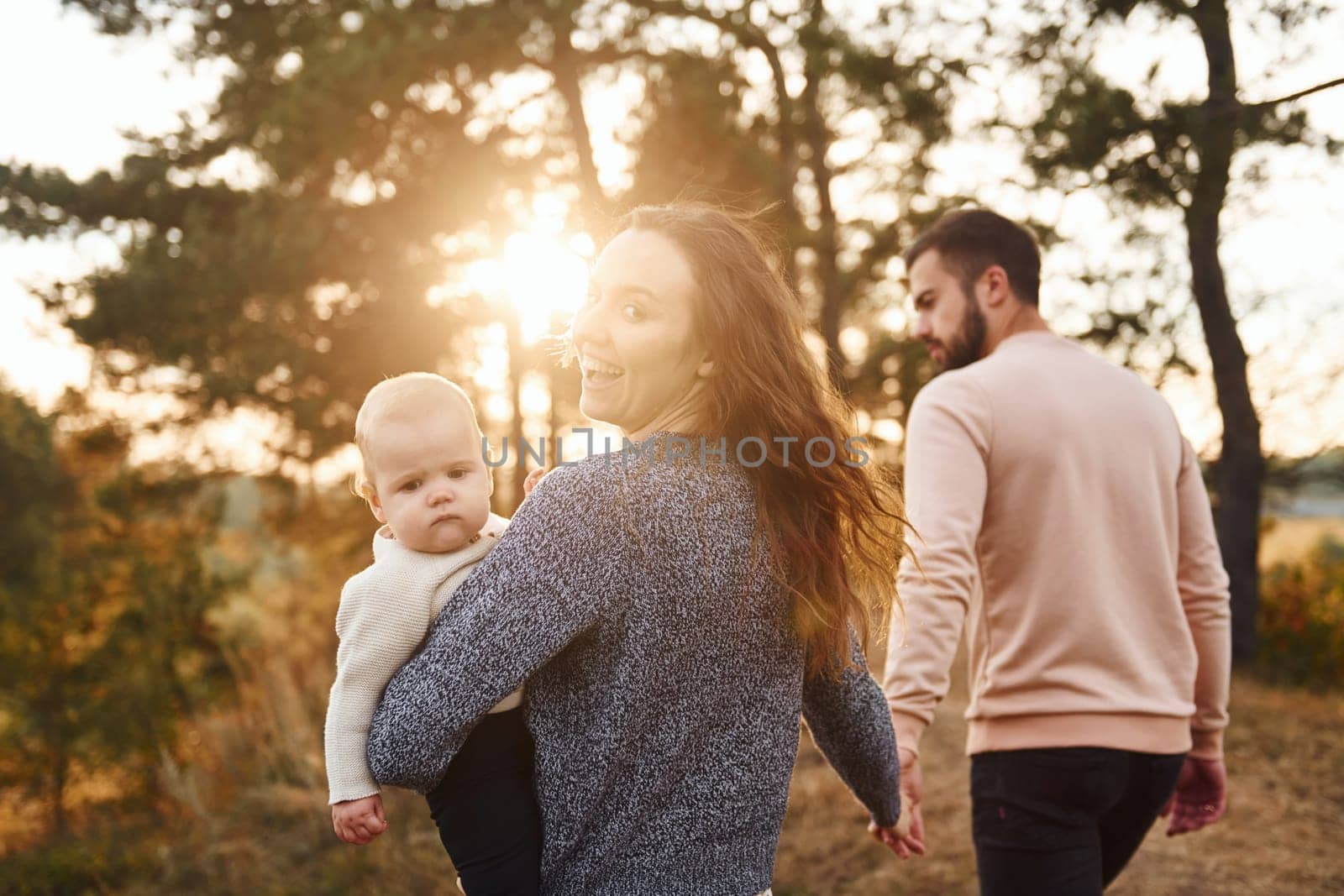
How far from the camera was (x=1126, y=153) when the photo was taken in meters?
5.30

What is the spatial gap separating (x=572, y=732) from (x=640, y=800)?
0.12 m

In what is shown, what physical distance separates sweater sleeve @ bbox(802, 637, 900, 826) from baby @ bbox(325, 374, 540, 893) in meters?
0.51

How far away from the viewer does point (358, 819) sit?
124 centimetres

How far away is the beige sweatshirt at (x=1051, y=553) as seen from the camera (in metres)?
1.89

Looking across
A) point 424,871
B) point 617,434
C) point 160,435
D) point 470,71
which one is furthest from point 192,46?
point 617,434

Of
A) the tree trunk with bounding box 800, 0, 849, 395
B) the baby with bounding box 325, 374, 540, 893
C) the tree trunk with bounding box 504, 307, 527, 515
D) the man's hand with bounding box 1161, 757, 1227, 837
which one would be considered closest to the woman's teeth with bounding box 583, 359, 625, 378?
the baby with bounding box 325, 374, 540, 893

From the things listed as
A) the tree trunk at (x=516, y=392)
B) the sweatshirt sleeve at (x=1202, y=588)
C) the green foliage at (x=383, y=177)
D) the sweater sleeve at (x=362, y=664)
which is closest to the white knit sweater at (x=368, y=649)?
the sweater sleeve at (x=362, y=664)

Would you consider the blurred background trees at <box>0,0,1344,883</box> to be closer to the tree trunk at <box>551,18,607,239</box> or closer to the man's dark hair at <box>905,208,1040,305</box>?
the tree trunk at <box>551,18,607,239</box>

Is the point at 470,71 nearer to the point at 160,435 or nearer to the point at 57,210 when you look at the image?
the point at 57,210

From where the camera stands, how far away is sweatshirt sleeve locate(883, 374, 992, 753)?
1.79 m

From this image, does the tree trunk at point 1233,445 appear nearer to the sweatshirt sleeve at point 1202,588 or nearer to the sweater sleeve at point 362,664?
the sweatshirt sleeve at point 1202,588

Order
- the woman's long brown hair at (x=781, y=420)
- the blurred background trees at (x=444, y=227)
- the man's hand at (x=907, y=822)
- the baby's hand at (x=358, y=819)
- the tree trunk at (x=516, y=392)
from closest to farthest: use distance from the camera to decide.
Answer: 1. the baby's hand at (x=358, y=819)
2. the woman's long brown hair at (x=781, y=420)
3. the man's hand at (x=907, y=822)
4. the blurred background trees at (x=444, y=227)
5. the tree trunk at (x=516, y=392)

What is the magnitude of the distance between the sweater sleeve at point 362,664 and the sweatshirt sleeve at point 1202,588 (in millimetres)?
1698

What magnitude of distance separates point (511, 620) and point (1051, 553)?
1235mm
